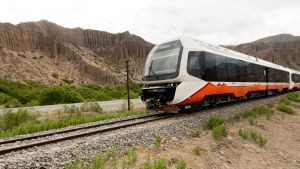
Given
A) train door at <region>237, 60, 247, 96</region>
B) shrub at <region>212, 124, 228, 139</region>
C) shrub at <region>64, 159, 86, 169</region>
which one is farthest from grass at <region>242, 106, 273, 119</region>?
shrub at <region>64, 159, 86, 169</region>

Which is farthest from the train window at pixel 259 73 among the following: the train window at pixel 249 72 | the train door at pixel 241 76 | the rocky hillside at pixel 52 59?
the rocky hillside at pixel 52 59

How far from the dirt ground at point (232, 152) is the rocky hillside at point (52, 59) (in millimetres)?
→ 52135

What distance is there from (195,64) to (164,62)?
57.8 inches

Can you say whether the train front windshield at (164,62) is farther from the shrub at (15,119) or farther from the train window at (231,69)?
the shrub at (15,119)

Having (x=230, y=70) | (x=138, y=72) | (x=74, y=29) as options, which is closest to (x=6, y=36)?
(x=138, y=72)

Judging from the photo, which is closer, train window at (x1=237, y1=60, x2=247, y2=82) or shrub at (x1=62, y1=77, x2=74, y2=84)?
train window at (x1=237, y1=60, x2=247, y2=82)

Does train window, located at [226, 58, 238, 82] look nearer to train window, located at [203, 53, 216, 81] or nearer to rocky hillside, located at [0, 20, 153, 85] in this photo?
train window, located at [203, 53, 216, 81]

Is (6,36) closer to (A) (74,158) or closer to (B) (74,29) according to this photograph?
(B) (74,29)

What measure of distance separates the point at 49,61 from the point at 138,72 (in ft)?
112

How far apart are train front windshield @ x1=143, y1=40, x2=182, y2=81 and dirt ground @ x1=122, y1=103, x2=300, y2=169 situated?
3449 mm

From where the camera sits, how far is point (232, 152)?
29.0 feet

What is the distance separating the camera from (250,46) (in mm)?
144375

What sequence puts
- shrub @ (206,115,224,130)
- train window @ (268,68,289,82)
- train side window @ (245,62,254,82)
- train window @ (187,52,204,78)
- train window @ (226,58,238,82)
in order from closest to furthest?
shrub @ (206,115,224,130), train window @ (187,52,204,78), train window @ (226,58,238,82), train side window @ (245,62,254,82), train window @ (268,68,289,82)

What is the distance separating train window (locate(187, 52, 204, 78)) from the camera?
13203 mm
